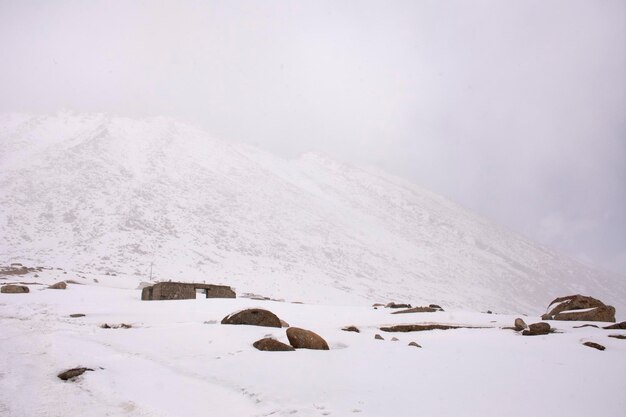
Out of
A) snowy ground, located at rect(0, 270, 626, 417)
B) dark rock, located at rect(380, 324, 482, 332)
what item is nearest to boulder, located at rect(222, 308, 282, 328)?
snowy ground, located at rect(0, 270, 626, 417)

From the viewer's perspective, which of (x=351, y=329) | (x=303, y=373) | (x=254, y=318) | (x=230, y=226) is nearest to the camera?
(x=303, y=373)

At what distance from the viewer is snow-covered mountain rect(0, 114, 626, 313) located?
39500 mm

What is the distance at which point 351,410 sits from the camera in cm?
335

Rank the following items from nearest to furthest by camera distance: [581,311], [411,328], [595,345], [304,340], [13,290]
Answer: [304,340]
[595,345]
[411,328]
[581,311]
[13,290]

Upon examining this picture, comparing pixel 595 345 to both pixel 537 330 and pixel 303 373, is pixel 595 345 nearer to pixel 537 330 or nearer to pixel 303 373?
pixel 537 330

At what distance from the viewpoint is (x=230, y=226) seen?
5469 centimetres

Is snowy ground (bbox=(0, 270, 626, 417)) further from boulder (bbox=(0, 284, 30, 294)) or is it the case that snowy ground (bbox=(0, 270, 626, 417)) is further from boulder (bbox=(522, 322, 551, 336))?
boulder (bbox=(0, 284, 30, 294))

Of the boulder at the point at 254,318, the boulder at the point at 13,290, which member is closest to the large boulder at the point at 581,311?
the boulder at the point at 254,318

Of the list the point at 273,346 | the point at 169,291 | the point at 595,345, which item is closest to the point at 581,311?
the point at 595,345

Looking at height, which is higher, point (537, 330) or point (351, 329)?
point (537, 330)

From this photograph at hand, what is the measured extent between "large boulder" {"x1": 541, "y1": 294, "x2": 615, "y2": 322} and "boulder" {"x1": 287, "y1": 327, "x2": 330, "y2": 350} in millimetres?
7950

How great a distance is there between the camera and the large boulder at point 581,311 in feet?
32.2

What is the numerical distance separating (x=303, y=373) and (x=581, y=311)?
9182 mm

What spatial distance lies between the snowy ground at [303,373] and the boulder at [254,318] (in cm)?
36
